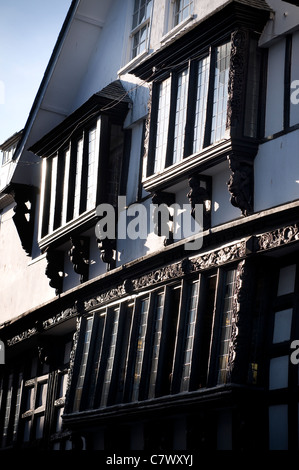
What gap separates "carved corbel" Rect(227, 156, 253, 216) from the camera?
46.1 feet

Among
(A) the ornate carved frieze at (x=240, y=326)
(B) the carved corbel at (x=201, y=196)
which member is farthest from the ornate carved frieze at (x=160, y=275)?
(A) the ornate carved frieze at (x=240, y=326)

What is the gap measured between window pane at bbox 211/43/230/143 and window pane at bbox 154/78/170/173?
1.34 meters

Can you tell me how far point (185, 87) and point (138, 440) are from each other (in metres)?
5.42

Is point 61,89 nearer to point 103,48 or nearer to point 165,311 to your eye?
point 103,48

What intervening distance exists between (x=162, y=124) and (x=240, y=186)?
8.75ft

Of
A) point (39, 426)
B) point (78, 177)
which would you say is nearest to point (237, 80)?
point (78, 177)

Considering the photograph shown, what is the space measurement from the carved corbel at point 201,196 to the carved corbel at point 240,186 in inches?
37.8

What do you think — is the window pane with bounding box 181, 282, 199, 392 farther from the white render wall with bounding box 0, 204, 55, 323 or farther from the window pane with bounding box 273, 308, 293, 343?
the white render wall with bounding box 0, 204, 55, 323

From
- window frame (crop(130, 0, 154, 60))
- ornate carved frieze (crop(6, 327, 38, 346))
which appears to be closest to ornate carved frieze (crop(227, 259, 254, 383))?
window frame (crop(130, 0, 154, 60))

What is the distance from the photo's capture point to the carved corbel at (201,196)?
1505cm

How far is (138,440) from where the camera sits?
15688 millimetres

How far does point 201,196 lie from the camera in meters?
15.1
